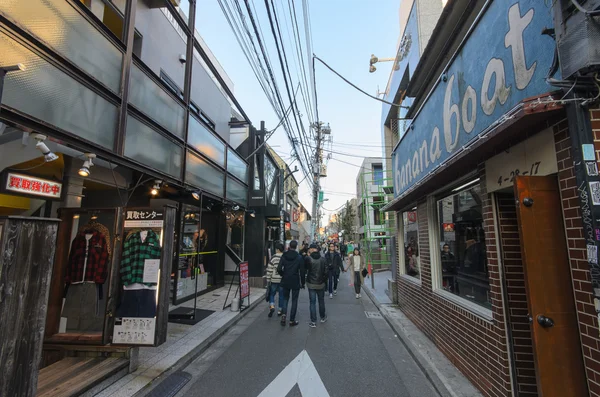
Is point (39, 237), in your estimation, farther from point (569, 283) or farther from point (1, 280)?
point (569, 283)

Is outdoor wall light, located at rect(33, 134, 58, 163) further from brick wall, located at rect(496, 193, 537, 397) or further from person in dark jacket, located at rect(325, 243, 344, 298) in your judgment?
person in dark jacket, located at rect(325, 243, 344, 298)

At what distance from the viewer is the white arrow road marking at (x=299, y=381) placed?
150 inches

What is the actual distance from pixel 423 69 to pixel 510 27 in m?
3.96

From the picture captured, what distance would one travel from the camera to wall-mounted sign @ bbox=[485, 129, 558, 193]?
2574mm

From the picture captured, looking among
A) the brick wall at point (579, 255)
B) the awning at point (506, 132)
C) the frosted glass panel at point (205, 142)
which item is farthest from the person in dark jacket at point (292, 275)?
the brick wall at point (579, 255)

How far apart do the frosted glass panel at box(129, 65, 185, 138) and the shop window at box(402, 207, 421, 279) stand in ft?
19.8

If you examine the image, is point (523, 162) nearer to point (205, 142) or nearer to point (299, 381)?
point (299, 381)

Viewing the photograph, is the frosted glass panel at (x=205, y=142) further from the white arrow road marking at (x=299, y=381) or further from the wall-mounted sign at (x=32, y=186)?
the white arrow road marking at (x=299, y=381)

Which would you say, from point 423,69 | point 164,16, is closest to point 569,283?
point 423,69

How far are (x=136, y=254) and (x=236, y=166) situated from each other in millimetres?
7054

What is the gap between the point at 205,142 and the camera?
8.52m

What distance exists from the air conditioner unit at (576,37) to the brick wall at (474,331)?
1.70 metres

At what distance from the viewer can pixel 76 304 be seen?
4859 millimetres

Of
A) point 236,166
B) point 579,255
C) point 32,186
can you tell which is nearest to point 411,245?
point 579,255
